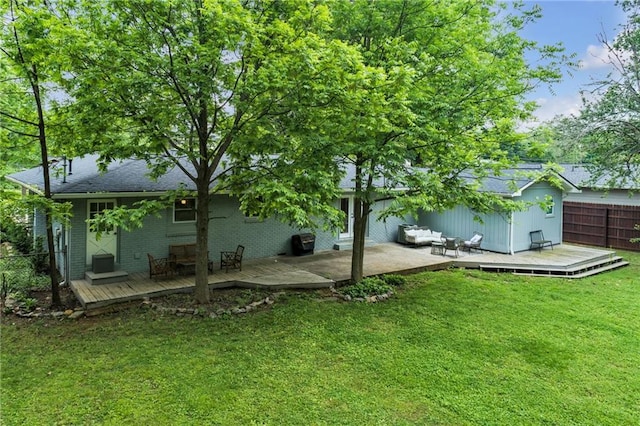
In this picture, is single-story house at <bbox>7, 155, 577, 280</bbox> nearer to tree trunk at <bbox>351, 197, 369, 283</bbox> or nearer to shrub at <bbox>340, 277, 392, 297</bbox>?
tree trunk at <bbox>351, 197, 369, 283</bbox>

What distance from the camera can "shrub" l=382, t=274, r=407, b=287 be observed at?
34.9ft

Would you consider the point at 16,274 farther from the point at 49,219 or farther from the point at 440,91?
the point at 440,91

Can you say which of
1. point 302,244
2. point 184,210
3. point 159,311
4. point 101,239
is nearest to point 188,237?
point 184,210

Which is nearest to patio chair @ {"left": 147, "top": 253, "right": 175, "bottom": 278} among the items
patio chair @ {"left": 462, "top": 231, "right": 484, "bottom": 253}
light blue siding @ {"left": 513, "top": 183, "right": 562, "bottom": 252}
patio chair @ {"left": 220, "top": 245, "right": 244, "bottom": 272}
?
patio chair @ {"left": 220, "top": 245, "right": 244, "bottom": 272}

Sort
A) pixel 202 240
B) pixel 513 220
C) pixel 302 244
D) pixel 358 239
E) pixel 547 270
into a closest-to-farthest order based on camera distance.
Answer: pixel 202 240, pixel 358 239, pixel 547 270, pixel 302 244, pixel 513 220

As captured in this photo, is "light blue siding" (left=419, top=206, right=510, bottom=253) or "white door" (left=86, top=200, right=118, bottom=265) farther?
"light blue siding" (left=419, top=206, right=510, bottom=253)

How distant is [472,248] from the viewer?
48.4 feet

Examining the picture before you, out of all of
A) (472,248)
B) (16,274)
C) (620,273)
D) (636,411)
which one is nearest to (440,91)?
(636,411)

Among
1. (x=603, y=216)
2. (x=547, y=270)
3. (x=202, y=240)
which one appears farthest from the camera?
(x=603, y=216)

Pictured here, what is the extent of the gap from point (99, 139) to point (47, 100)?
2239 mm

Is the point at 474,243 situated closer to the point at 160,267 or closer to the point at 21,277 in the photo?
the point at 160,267

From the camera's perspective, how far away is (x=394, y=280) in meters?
10.7

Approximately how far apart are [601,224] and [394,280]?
12912 millimetres

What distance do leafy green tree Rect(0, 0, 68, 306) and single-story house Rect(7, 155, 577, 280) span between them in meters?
0.98
